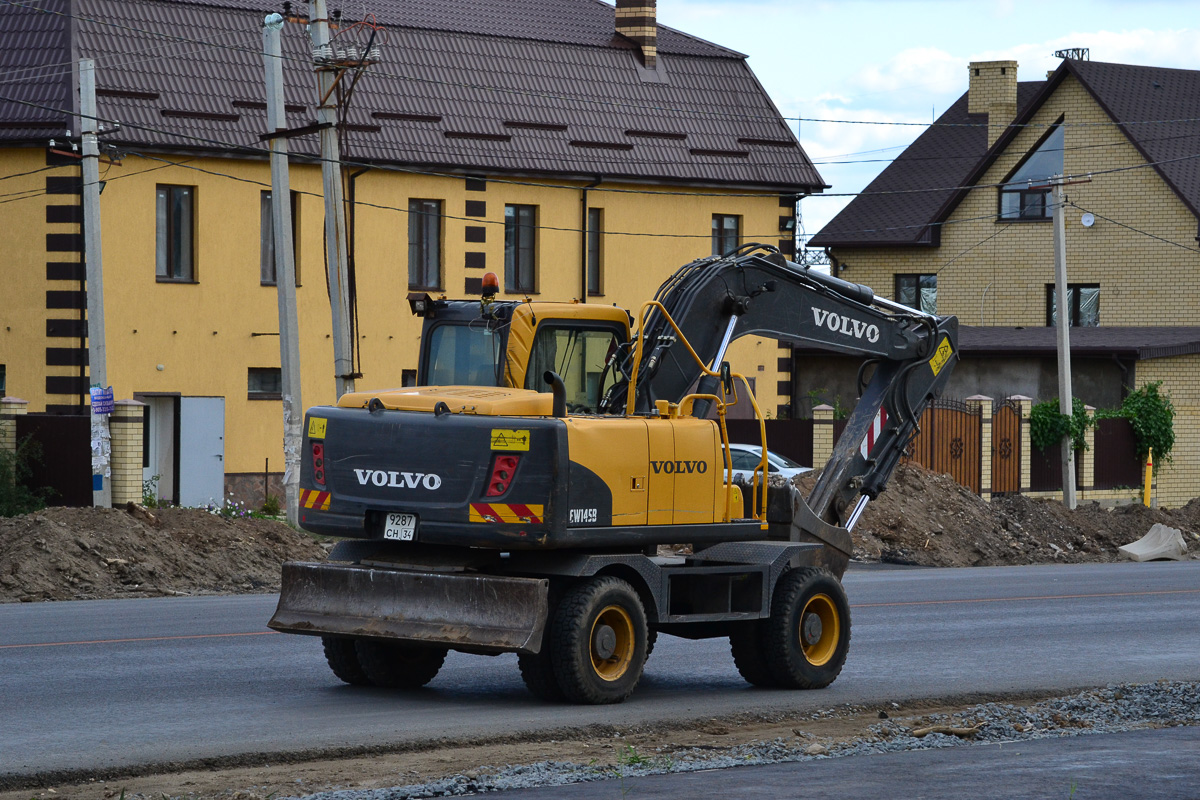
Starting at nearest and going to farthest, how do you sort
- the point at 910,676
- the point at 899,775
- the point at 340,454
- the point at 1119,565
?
the point at 899,775, the point at 340,454, the point at 910,676, the point at 1119,565

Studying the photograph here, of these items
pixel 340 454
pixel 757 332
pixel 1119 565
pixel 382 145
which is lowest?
pixel 1119 565

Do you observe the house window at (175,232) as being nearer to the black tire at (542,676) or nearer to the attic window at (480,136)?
the attic window at (480,136)

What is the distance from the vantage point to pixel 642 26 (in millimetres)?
39406

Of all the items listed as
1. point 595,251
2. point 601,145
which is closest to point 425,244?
point 595,251

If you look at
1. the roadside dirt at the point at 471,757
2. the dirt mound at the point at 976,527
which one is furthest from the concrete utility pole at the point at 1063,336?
the roadside dirt at the point at 471,757

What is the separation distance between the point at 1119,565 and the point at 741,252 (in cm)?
1719

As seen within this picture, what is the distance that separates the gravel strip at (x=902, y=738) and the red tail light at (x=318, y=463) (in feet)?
11.3

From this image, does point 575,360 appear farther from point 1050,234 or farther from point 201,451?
point 1050,234

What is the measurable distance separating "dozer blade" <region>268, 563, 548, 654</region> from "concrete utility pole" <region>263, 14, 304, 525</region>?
1334cm

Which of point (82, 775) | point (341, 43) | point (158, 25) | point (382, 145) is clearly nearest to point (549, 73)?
point (382, 145)

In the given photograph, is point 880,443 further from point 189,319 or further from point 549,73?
point 549,73

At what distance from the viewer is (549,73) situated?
123ft

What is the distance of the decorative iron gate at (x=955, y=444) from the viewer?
36.2 meters

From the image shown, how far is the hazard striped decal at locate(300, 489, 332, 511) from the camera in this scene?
12094mm
